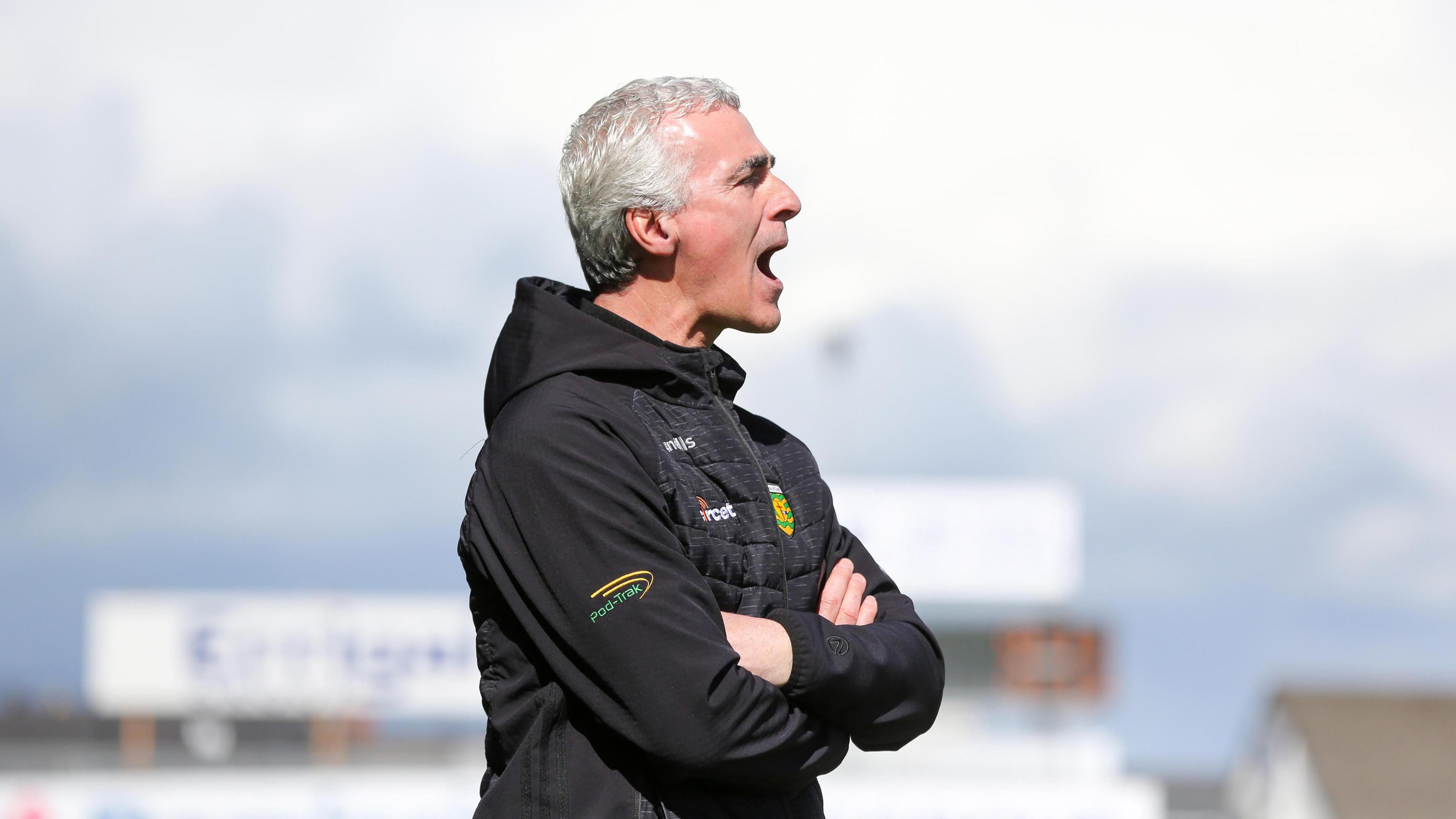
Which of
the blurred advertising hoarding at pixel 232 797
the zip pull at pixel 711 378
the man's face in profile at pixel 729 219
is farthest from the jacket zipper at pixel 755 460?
the blurred advertising hoarding at pixel 232 797

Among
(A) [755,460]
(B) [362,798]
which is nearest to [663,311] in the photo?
(A) [755,460]

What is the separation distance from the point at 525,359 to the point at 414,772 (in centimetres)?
1753

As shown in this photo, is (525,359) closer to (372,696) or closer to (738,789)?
(738,789)

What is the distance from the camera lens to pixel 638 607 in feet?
7.13

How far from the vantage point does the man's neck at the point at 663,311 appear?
2547 mm

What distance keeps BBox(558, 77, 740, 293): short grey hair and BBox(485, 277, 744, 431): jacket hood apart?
4.4 inches

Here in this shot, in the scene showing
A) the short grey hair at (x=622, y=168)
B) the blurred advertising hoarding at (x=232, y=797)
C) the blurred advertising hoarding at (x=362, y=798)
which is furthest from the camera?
the blurred advertising hoarding at (x=362, y=798)

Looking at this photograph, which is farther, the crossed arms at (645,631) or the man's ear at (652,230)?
the man's ear at (652,230)

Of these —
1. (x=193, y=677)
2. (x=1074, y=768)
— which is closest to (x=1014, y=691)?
(x=1074, y=768)

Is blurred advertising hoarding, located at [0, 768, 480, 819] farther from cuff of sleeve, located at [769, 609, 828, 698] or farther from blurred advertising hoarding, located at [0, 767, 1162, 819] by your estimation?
cuff of sleeve, located at [769, 609, 828, 698]

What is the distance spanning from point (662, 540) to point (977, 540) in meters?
26.5

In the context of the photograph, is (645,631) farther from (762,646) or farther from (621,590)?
(762,646)

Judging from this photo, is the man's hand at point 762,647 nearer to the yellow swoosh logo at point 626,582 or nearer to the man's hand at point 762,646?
the man's hand at point 762,646

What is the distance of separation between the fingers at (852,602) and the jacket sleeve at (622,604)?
22 cm
